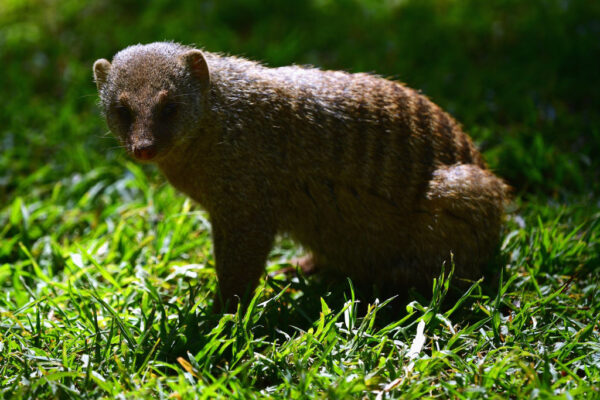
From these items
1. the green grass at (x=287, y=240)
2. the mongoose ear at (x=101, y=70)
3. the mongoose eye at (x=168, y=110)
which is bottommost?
the green grass at (x=287, y=240)

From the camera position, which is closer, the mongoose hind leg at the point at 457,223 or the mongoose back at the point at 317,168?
the mongoose back at the point at 317,168

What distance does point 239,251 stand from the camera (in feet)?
11.9

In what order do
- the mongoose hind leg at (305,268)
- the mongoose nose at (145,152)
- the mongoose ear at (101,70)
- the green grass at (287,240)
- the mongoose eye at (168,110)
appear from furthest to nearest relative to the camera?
the mongoose hind leg at (305,268)
the mongoose ear at (101,70)
the mongoose eye at (168,110)
the mongoose nose at (145,152)
the green grass at (287,240)

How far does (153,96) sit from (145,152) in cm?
35

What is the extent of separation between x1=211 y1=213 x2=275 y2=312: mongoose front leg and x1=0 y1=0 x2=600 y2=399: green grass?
217 millimetres

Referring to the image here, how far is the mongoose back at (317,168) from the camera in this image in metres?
3.60

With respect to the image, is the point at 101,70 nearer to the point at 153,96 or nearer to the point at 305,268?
the point at 153,96

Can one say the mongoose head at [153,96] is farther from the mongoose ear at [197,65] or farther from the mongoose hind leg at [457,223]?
the mongoose hind leg at [457,223]

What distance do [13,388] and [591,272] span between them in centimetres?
344

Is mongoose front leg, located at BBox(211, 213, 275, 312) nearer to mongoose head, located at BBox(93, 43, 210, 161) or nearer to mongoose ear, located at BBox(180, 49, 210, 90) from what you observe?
mongoose head, located at BBox(93, 43, 210, 161)

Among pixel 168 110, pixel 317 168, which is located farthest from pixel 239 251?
pixel 168 110

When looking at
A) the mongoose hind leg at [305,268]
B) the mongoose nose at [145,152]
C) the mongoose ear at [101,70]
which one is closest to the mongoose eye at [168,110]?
the mongoose nose at [145,152]

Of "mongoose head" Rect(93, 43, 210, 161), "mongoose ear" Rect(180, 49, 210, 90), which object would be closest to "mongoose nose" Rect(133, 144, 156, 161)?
"mongoose head" Rect(93, 43, 210, 161)

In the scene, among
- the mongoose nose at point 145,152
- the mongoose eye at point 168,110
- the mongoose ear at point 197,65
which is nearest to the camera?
the mongoose nose at point 145,152
